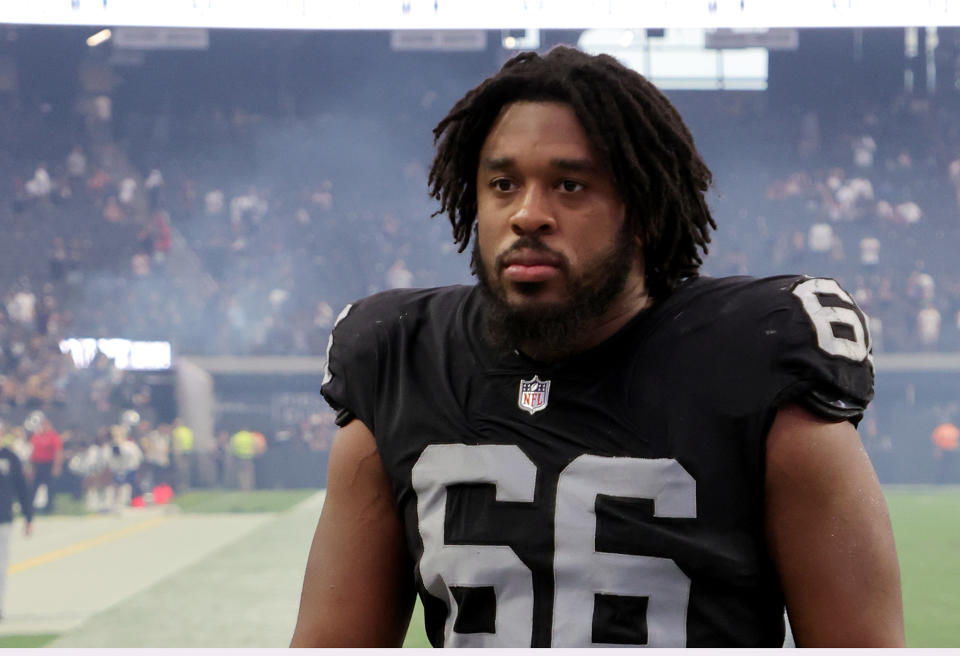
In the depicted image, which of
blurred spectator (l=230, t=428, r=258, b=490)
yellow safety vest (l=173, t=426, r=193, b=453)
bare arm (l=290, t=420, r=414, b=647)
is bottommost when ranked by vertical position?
blurred spectator (l=230, t=428, r=258, b=490)

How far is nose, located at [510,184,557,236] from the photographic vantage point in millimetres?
1054

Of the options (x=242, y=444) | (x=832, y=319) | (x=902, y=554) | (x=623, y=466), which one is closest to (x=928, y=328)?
(x=902, y=554)

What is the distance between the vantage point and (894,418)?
40.7 feet

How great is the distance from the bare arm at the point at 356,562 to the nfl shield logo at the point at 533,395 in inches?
6.9

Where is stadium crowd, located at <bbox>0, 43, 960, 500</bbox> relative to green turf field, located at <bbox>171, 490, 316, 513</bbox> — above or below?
above

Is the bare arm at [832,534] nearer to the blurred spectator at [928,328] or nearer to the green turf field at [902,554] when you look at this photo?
the green turf field at [902,554]

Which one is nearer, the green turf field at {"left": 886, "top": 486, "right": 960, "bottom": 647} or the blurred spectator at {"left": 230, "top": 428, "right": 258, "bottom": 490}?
the green turf field at {"left": 886, "top": 486, "right": 960, "bottom": 647}

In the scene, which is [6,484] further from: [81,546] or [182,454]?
[182,454]

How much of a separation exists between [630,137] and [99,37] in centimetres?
1415

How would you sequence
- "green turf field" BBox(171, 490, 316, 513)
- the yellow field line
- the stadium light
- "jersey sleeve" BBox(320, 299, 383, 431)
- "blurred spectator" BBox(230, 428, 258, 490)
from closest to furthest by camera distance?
"jersey sleeve" BBox(320, 299, 383, 431) < the yellow field line < "green turf field" BBox(171, 490, 316, 513) < "blurred spectator" BBox(230, 428, 258, 490) < the stadium light

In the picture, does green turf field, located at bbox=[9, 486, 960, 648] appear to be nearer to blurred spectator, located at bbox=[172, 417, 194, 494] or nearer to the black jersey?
blurred spectator, located at bbox=[172, 417, 194, 494]

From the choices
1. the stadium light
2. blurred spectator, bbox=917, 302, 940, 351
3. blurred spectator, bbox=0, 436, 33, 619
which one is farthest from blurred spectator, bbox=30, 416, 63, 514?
blurred spectator, bbox=917, 302, 940, 351

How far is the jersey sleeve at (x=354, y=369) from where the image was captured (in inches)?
46.6

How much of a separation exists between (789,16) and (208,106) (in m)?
7.51
